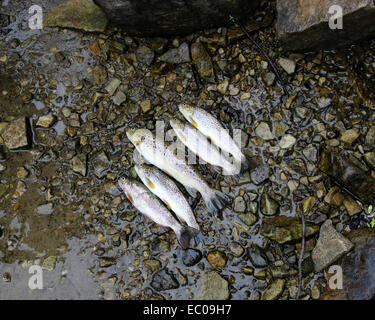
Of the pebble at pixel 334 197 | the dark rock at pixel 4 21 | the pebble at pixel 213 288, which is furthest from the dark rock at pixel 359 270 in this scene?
the dark rock at pixel 4 21

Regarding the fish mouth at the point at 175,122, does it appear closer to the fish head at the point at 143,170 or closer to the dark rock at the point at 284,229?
the fish head at the point at 143,170

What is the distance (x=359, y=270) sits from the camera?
4.09 m

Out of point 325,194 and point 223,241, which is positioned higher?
point 325,194

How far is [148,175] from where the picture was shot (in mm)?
4500

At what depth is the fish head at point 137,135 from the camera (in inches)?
181

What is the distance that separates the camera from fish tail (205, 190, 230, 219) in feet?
14.4

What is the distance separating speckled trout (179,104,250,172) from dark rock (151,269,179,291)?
1.57 meters

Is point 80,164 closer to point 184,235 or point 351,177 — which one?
point 184,235

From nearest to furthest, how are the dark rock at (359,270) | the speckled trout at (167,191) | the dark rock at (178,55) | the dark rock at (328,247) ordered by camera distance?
the dark rock at (359,270)
the dark rock at (328,247)
the speckled trout at (167,191)
the dark rock at (178,55)

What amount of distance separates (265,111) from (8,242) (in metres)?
3.69

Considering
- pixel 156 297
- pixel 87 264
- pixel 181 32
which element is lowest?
pixel 156 297

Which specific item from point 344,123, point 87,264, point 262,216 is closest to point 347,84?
point 344,123

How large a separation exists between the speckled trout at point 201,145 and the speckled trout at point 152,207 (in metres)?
0.78

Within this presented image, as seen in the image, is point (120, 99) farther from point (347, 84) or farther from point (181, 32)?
point (347, 84)
